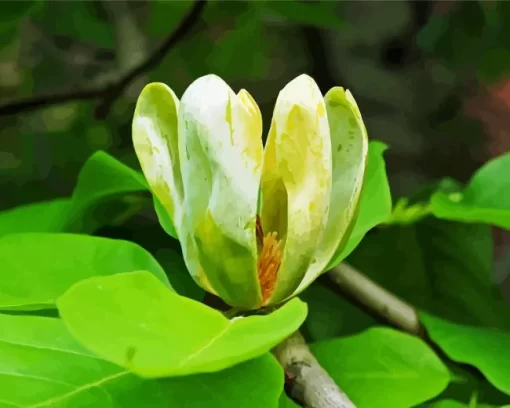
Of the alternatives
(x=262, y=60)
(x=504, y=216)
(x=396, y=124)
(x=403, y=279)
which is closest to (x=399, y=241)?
(x=403, y=279)

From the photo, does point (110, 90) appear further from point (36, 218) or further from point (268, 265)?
point (268, 265)

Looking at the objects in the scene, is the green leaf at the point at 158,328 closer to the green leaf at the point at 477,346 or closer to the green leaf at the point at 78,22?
the green leaf at the point at 477,346

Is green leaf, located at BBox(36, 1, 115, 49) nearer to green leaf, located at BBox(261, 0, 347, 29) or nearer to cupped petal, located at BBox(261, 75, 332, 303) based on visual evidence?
green leaf, located at BBox(261, 0, 347, 29)

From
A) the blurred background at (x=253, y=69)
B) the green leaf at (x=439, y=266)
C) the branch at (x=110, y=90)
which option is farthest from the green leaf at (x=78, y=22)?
the green leaf at (x=439, y=266)

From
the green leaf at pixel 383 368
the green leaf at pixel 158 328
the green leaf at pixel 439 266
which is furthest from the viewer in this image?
the green leaf at pixel 439 266

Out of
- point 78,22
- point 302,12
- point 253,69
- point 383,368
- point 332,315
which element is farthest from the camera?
point 253,69

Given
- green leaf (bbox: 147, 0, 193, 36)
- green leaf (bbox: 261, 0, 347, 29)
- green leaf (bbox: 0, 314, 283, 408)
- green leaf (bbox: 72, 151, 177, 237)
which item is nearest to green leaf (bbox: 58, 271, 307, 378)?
green leaf (bbox: 0, 314, 283, 408)

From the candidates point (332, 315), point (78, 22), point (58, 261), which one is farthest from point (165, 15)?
point (58, 261)
